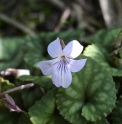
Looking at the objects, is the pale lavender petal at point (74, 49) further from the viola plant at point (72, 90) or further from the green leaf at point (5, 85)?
the green leaf at point (5, 85)

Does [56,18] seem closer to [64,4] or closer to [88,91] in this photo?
[64,4]

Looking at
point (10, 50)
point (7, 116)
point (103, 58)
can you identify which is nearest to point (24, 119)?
point (7, 116)

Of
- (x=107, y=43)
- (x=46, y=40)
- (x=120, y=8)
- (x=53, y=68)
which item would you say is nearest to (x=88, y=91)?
(x=53, y=68)

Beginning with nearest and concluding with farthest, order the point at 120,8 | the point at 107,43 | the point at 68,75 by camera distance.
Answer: the point at 68,75, the point at 107,43, the point at 120,8

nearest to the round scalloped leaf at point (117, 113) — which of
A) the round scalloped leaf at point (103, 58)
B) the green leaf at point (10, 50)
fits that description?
the round scalloped leaf at point (103, 58)

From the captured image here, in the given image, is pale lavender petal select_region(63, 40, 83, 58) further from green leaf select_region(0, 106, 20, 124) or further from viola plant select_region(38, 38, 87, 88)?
green leaf select_region(0, 106, 20, 124)

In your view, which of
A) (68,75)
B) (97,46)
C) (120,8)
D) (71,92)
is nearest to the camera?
(68,75)

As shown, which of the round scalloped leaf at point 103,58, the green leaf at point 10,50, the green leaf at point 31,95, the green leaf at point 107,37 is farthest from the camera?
the green leaf at point 10,50

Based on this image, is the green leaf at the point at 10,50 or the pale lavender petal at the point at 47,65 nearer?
the pale lavender petal at the point at 47,65
